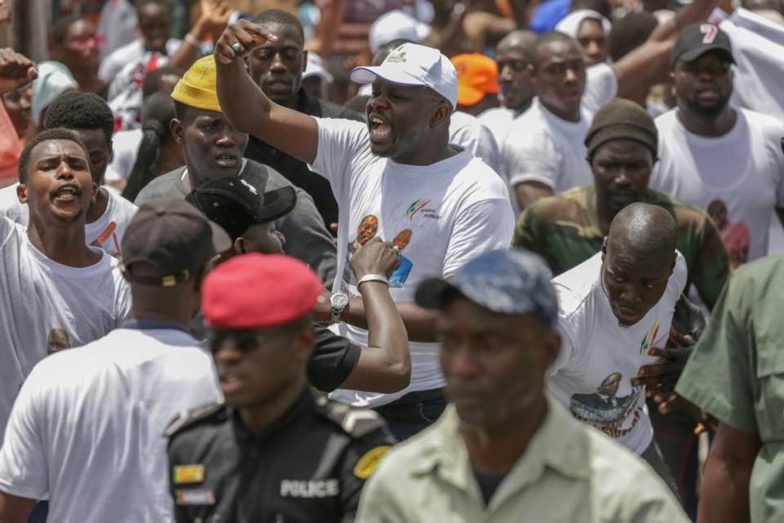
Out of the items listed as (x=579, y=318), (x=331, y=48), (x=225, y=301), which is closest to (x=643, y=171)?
(x=579, y=318)

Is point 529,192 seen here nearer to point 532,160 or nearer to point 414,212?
point 532,160

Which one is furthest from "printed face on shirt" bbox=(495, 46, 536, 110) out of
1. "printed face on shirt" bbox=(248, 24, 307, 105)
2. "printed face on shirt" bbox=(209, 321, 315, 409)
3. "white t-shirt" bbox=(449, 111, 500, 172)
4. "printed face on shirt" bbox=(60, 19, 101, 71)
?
"printed face on shirt" bbox=(209, 321, 315, 409)

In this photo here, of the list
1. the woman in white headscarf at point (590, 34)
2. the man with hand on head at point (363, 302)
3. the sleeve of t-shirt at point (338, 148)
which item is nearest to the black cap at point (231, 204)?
the man with hand on head at point (363, 302)

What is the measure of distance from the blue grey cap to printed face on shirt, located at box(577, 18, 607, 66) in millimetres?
8571

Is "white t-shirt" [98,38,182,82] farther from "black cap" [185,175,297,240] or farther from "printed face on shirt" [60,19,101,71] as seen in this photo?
"black cap" [185,175,297,240]

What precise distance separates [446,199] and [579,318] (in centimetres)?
66

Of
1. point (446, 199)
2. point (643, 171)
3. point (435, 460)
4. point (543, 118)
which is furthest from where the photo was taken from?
point (543, 118)

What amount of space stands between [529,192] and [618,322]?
2.69m

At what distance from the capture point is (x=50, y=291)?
5613mm

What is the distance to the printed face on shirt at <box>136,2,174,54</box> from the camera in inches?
490

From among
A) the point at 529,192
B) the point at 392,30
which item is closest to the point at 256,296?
the point at 529,192

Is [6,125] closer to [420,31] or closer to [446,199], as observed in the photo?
[446,199]

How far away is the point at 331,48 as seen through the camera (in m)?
13.9

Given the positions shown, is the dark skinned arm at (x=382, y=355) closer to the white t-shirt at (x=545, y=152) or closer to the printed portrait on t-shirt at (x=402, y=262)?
the printed portrait on t-shirt at (x=402, y=262)
